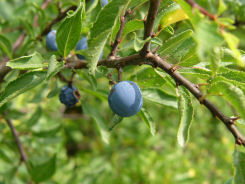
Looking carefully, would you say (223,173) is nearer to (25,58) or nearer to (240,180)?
(240,180)

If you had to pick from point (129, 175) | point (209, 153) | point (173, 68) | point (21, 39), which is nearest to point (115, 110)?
point (173, 68)

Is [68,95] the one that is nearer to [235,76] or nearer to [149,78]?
[149,78]

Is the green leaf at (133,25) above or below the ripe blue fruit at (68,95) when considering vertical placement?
above

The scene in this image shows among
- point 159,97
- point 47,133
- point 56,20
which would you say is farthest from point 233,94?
point 47,133

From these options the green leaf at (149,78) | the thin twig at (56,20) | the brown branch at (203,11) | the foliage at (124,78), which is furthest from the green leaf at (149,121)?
the thin twig at (56,20)

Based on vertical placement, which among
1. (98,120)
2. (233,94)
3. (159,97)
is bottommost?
(98,120)

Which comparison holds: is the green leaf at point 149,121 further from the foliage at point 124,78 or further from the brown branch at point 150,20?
the brown branch at point 150,20
